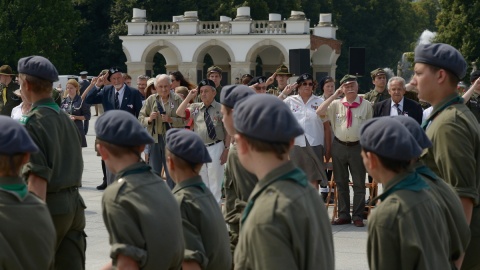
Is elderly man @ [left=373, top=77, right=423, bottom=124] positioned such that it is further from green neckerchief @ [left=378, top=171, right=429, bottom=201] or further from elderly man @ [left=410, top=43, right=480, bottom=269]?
green neckerchief @ [left=378, top=171, right=429, bottom=201]

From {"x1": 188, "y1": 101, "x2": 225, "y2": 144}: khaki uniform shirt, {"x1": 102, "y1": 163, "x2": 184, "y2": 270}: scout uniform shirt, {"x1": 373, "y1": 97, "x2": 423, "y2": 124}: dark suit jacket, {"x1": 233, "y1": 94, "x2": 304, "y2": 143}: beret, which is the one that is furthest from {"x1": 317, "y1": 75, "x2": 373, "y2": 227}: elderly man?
{"x1": 233, "y1": 94, "x2": 304, "y2": 143}: beret

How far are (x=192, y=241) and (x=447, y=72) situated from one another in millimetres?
1929

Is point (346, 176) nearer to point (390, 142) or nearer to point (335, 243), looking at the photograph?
point (335, 243)

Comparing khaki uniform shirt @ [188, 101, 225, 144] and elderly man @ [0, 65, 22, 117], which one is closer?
khaki uniform shirt @ [188, 101, 225, 144]

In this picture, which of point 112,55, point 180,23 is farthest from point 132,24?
point 112,55

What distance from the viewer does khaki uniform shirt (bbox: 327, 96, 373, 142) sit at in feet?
45.9

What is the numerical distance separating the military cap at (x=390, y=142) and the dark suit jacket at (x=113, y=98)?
11042 mm

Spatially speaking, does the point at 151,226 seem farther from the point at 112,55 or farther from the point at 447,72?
the point at 112,55

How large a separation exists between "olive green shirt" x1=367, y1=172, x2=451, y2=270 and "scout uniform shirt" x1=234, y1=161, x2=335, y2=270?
58cm

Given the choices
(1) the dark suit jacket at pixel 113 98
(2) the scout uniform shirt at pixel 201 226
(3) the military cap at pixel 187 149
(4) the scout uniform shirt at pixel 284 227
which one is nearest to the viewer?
(4) the scout uniform shirt at pixel 284 227

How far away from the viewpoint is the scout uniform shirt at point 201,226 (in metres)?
6.17

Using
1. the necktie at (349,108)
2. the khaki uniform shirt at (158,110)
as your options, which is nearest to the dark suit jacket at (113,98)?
the khaki uniform shirt at (158,110)

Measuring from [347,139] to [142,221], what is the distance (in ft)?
28.8

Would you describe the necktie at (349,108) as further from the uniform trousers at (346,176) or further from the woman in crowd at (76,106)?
the woman in crowd at (76,106)
